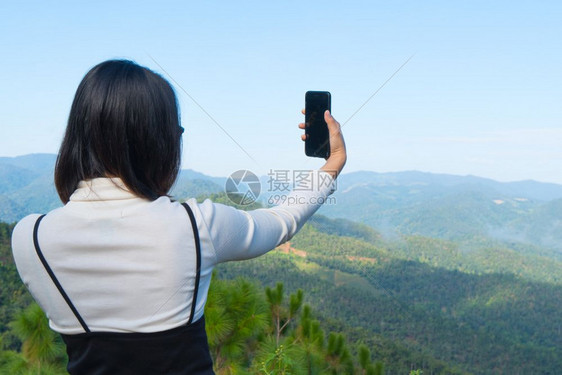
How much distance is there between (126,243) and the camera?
658 mm

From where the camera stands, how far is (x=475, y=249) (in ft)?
275

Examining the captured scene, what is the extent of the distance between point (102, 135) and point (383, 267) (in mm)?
54528

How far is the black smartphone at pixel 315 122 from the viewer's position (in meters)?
1.01

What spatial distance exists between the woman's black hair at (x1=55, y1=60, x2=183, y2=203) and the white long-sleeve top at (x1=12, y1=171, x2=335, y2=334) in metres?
0.03

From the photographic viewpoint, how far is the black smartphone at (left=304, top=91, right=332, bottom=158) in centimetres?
101

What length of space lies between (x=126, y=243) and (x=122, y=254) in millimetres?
19

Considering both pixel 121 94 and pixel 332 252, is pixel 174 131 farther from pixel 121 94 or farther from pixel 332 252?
pixel 332 252

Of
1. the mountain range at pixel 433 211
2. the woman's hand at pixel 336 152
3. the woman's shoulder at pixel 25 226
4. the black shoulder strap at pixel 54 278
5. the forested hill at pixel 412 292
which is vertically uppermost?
the woman's hand at pixel 336 152

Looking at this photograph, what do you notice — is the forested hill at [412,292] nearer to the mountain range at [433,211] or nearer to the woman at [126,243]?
the woman at [126,243]

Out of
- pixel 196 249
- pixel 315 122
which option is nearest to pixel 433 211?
pixel 315 122

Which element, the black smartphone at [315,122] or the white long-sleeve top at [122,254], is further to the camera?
the black smartphone at [315,122]

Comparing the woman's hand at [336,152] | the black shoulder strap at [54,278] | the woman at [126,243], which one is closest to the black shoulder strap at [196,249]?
the woman at [126,243]

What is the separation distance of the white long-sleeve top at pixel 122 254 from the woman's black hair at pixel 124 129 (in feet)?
→ 0.09

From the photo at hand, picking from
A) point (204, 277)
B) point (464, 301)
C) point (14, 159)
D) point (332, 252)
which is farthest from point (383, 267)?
point (14, 159)
